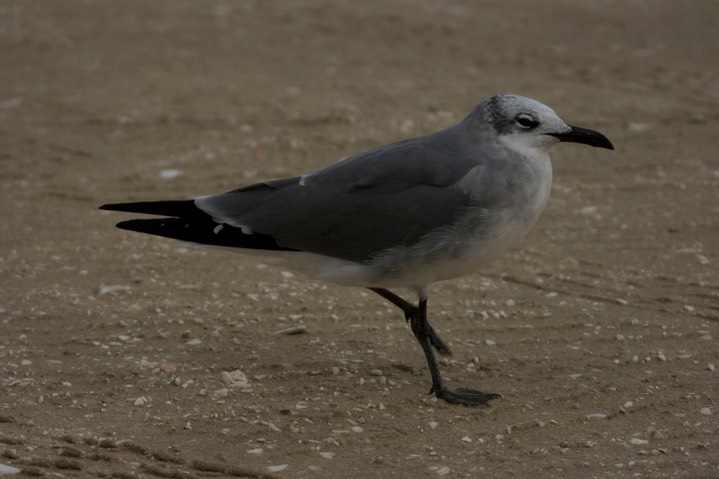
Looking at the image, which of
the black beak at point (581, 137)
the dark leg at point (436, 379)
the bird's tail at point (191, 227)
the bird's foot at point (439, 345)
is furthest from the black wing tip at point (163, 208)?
the black beak at point (581, 137)

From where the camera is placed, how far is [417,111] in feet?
29.9

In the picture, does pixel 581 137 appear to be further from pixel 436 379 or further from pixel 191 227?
pixel 191 227

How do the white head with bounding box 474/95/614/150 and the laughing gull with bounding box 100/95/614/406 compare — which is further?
the white head with bounding box 474/95/614/150

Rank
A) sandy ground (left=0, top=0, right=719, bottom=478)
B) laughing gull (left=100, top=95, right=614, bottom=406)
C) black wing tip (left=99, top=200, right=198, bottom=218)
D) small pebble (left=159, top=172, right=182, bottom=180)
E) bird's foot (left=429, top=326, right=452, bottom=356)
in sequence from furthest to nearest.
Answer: small pebble (left=159, top=172, right=182, bottom=180), bird's foot (left=429, top=326, right=452, bottom=356), black wing tip (left=99, top=200, right=198, bottom=218), laughing gull (left=100, top=95, right=614, bottom=406), sandy ground (left=0, top=0, right=719, bottom=478)

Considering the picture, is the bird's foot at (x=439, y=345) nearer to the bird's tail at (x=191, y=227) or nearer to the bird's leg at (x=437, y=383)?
the bird's leg at (x=437, y=383)

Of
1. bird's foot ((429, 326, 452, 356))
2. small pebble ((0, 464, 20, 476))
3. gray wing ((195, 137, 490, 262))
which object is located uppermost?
gray wing ((195, 137, 490, 262))

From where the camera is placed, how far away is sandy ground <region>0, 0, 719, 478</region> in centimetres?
484

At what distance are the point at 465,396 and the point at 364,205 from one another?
3.31 ft

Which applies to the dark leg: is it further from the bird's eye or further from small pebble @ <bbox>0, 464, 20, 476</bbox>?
small pebble @ <bbox>0, 464, 20, 476</bbox>

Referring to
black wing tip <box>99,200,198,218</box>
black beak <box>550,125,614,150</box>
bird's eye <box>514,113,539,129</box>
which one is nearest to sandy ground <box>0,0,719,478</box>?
black wing tip <box>99,200,198,218</box>

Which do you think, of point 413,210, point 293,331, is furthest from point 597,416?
point 293,331

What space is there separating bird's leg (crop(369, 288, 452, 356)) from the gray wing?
19.0 inches

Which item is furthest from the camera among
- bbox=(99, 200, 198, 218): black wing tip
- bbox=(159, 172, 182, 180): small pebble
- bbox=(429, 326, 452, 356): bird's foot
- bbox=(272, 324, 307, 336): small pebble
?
bbox=(159, 172, 182, 180): small pebble

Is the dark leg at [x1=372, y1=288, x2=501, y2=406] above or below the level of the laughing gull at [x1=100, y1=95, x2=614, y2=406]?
below
